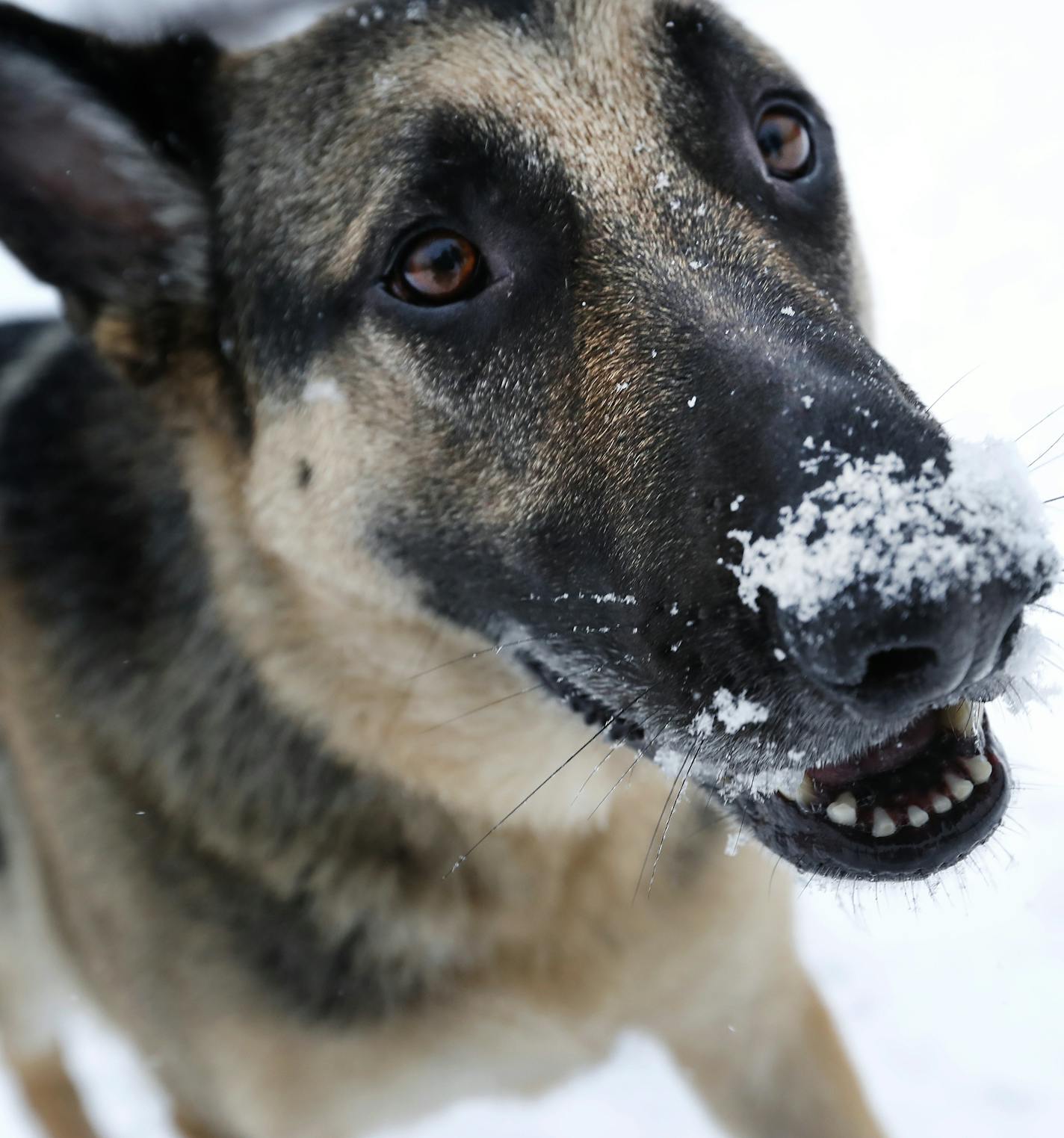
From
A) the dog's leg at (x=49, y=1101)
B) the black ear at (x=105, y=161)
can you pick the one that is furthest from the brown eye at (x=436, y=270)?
the dog's leg at (x=49, y=1101)

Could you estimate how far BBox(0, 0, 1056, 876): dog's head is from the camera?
148 cm

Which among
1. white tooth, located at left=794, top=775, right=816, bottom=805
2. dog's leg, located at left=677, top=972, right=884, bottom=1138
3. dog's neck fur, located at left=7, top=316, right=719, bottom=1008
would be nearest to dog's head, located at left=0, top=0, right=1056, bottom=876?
white tooth, located at left=794, top=775, right=816, bottom=805

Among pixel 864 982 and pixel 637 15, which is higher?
pixel 637 15

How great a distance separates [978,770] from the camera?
1.74 m

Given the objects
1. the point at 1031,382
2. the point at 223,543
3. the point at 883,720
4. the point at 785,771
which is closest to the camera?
the point at 883,720

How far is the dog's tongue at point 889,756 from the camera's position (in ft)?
5.62

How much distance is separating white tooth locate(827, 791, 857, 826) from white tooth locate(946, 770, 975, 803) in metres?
0.15

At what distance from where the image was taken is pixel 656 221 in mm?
1890

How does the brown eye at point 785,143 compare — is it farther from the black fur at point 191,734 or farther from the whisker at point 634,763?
the black fur at point 191,734

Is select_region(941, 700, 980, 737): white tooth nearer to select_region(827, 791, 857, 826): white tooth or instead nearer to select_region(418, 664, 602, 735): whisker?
select_region(827, 791, 857, 826): white tooth

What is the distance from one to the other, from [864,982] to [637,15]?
2.76 meters

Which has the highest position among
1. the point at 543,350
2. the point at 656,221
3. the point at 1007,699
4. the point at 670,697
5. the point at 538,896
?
the point at 656,221

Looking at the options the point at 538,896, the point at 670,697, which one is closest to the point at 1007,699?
the point at 670,697

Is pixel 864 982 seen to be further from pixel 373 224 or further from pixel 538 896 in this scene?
pixel 373 224
